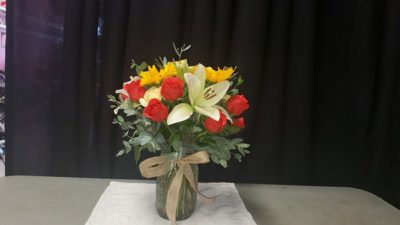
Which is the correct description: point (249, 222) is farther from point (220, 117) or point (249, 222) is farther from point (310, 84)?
point (310, 84)

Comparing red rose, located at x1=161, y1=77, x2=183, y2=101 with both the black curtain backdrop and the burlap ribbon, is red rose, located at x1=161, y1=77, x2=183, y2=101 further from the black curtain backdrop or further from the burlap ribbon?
the black curtain backdrop

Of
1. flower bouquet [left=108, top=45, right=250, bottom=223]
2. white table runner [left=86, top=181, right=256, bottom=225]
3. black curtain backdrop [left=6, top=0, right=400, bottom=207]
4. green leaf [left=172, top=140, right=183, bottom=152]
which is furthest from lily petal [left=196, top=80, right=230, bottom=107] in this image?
black curtain backdrop [left=6, top=0, right=400, bottom=207]

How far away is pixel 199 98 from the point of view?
0.81 metres

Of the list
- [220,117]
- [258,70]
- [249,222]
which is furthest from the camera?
[258,70]

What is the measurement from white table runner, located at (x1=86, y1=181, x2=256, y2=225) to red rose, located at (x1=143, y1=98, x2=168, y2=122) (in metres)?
0.28

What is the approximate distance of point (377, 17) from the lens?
1389mm

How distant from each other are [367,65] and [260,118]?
0.48m

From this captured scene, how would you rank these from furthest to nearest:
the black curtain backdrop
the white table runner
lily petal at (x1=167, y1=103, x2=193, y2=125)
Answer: the black curtain backdrop < the white table runner < lily petal at (x1=167, y1=103, x2=193, y2=125)

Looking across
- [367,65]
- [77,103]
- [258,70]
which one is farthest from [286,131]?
[77,103]

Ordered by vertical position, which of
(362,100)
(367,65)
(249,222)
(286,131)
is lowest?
(249,222)

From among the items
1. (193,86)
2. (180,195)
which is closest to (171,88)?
(193,86)

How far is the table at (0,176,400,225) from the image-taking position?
35.7 inches

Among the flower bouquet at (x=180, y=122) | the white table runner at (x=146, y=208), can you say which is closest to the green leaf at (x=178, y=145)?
the flower bouquet at (x=180, y=122)

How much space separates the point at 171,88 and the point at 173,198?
0.88 ft
